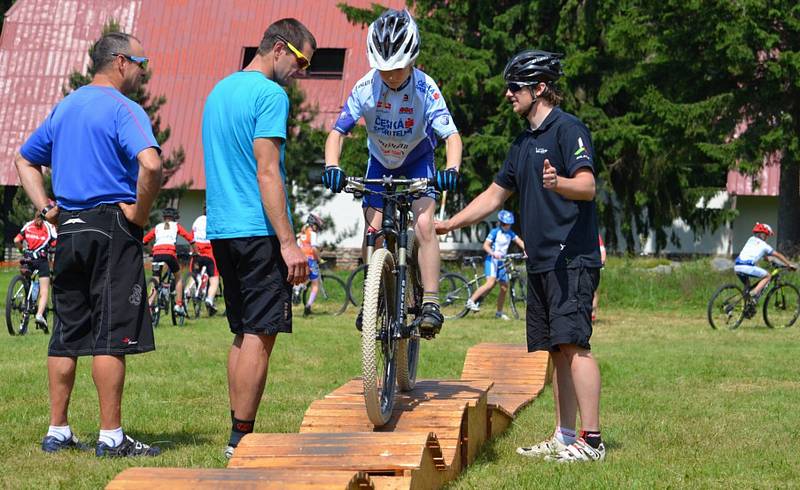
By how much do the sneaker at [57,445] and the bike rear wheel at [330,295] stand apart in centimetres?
1596

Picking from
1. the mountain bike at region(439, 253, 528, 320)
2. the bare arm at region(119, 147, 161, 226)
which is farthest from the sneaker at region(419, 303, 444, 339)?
the mountain bike at region(439, 253, 528, 320)

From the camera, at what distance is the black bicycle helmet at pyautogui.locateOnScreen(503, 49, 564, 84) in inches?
259

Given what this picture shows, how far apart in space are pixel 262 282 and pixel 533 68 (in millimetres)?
1960

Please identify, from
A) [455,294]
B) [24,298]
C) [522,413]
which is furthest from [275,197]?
[455,294]

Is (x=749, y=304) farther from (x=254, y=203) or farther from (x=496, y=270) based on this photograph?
(x=254, y=203)

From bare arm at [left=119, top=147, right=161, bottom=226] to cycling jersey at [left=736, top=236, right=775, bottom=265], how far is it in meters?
15.0

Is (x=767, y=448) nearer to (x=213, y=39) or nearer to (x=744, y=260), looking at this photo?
(x=744, y=260)

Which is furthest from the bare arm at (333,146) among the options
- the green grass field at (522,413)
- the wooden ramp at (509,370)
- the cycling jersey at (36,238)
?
the cycling jersey at (36,238)

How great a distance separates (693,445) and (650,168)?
25.1m

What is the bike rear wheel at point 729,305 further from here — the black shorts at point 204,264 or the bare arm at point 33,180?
the bare arm at point 33,180

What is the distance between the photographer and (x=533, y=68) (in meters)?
6.59

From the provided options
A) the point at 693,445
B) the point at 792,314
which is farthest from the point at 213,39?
the point at 693,445

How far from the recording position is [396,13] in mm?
6465

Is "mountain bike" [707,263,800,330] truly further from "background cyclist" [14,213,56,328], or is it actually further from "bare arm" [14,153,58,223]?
"bare arm" [14,153,58,223]
